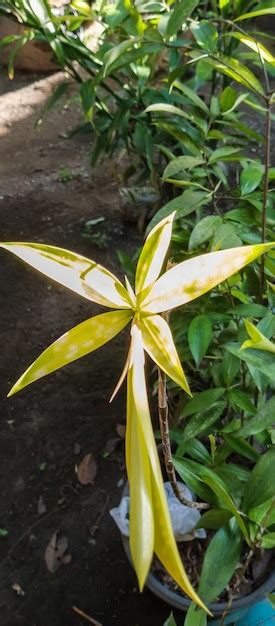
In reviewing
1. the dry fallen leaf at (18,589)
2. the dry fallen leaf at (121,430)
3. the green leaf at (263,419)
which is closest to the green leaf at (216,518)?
the green leaf at (263,419)

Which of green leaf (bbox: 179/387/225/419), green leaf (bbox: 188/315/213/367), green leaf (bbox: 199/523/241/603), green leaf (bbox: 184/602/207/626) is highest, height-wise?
green leaf (bbox: 188/315/213/367)

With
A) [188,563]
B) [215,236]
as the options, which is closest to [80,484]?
[188,563]

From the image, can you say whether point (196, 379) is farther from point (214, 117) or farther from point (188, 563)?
point (214, 117)

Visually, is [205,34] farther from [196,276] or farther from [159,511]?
[159,511]

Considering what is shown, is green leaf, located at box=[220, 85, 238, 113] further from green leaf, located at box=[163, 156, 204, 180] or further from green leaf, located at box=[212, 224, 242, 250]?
green leaf, located at box=[212, 224, 242, 250]

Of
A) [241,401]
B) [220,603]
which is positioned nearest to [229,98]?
[241,401]

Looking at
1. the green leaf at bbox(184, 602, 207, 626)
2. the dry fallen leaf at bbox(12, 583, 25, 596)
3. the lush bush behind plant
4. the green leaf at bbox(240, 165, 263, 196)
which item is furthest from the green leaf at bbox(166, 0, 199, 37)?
the dry fallen leaf at bbox(12, 583, 25, 596)
